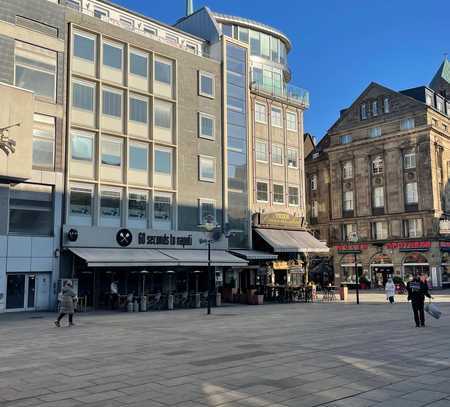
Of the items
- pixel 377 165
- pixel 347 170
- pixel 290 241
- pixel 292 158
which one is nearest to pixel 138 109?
pixel 290 241

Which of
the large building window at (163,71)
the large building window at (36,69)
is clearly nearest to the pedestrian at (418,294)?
the large building window at (36,69)

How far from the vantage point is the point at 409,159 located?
2398 inches

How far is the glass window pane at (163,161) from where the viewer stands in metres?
34.2

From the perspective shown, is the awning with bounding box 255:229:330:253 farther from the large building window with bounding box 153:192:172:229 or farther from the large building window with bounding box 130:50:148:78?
the large building window with bounding box 130:50:148:78

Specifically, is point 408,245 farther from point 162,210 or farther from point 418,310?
point 418,310

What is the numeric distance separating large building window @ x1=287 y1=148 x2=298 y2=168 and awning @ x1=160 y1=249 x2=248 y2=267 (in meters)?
11.5

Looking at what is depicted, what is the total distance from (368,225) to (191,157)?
3455cm

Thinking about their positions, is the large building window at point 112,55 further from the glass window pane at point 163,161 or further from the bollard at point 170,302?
the bollard at point 170,302

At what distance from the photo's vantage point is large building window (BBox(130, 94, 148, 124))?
33312mm

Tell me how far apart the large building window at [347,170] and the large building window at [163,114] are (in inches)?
1450

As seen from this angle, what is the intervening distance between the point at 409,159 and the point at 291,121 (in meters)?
22.8

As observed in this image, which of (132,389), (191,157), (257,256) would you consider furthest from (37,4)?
(132,389)

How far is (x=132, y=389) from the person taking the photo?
8.95 meters

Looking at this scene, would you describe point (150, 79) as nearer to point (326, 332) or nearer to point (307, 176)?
point (326, 332)
